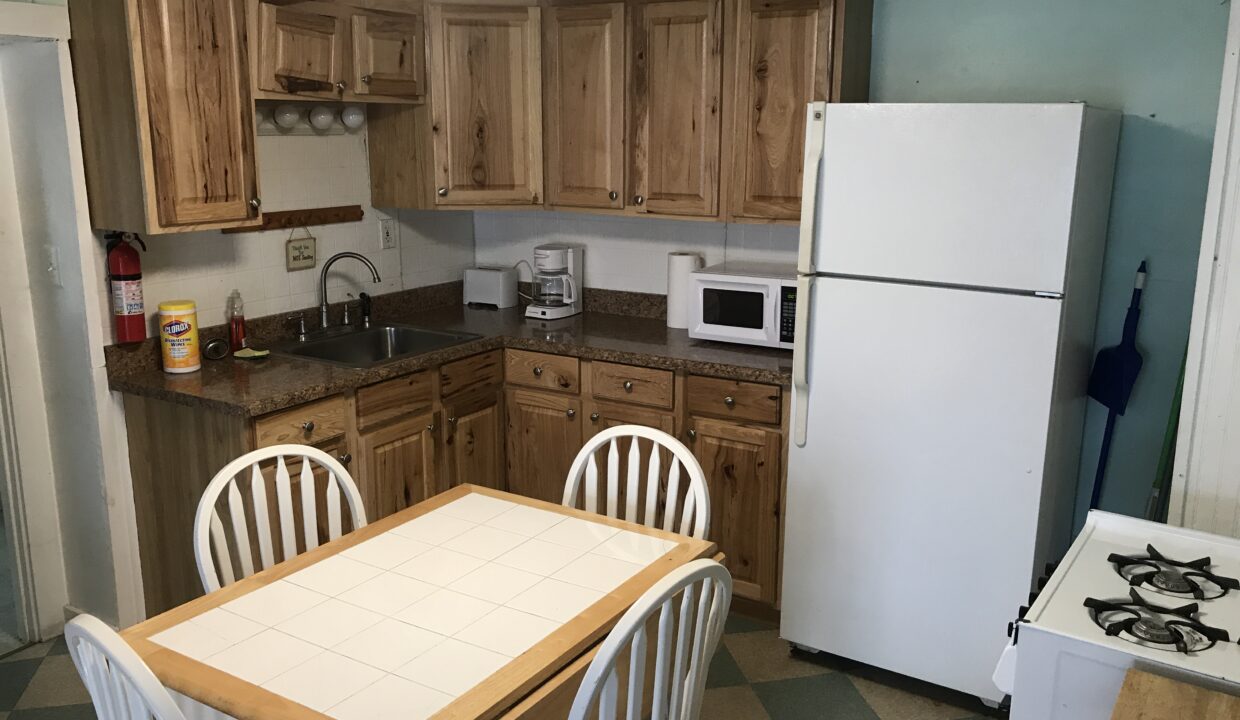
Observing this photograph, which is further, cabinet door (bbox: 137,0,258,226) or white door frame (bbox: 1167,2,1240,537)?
cabinet door (bbox: 137,0,258,226)

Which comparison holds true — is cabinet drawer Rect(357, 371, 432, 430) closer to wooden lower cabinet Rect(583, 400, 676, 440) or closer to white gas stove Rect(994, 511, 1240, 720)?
wooden lower cabinet Rect(583, 400, 676, 440)

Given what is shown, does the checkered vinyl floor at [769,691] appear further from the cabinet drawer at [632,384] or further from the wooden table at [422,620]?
the wooden table at [422,620]

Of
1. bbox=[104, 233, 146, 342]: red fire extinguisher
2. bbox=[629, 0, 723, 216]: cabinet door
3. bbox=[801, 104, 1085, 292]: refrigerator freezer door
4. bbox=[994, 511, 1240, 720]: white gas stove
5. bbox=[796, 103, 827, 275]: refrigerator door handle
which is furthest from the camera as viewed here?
bbox=[629, 0, 723, 216]: cabinet door

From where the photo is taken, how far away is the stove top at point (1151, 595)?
5.47ft

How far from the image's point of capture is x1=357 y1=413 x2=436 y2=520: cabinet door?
321cm

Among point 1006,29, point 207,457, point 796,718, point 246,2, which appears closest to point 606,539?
point 796,718

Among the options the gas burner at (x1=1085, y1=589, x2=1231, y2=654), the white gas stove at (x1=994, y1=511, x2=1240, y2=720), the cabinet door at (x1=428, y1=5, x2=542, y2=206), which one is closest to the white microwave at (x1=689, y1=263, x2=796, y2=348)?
the cabinet door at (x1=428, y1=5, x2=542, y2=206)

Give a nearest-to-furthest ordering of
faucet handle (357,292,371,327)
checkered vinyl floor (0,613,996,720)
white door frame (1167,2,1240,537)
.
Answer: white door frame (1167,2,1240,537)
checkered vinyl floor (0,613,996,720)
faucet handle (357,292,371,327)

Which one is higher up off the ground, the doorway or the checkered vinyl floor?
the doorway

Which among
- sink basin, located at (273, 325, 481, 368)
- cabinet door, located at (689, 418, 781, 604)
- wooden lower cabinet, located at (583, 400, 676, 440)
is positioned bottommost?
cabinet door, located at (689, 418, 781, 604)

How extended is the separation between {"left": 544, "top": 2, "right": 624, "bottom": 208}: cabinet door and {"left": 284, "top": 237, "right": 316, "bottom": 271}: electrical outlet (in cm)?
90

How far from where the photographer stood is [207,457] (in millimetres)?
2922

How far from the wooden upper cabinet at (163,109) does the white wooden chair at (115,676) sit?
1.60 m

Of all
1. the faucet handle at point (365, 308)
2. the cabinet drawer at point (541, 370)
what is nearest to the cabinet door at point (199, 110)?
the faucet handle at point (365, 308)
